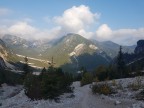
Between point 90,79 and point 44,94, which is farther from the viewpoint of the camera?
point 90,79

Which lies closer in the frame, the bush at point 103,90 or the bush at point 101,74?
the bush at point 103,90

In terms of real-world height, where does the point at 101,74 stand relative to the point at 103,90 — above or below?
above

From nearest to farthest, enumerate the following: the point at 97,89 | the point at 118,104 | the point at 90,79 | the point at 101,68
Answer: the point at 118,104 < the point at 97,89 < the point at 90,79 < the point at 101,68

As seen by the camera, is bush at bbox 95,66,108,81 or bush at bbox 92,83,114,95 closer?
bush at bbox 92,83,114,95

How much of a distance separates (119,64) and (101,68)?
31.4 ft

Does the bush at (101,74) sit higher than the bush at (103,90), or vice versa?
the bush at (101,74)

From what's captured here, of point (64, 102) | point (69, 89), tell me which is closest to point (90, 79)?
point (69, 89)

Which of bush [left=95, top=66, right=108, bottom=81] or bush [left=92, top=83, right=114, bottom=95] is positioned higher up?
bush [left=95, top=66, right=108, bottom=81]

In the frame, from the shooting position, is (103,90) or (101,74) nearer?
(103,90)

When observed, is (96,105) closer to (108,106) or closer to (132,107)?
(108,106)

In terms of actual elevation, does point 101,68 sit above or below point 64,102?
above

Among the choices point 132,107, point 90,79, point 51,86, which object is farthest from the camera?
point 90,79

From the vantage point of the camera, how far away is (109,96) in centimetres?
4694

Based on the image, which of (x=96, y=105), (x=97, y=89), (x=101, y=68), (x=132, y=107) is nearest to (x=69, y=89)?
(x=97, y=89)
